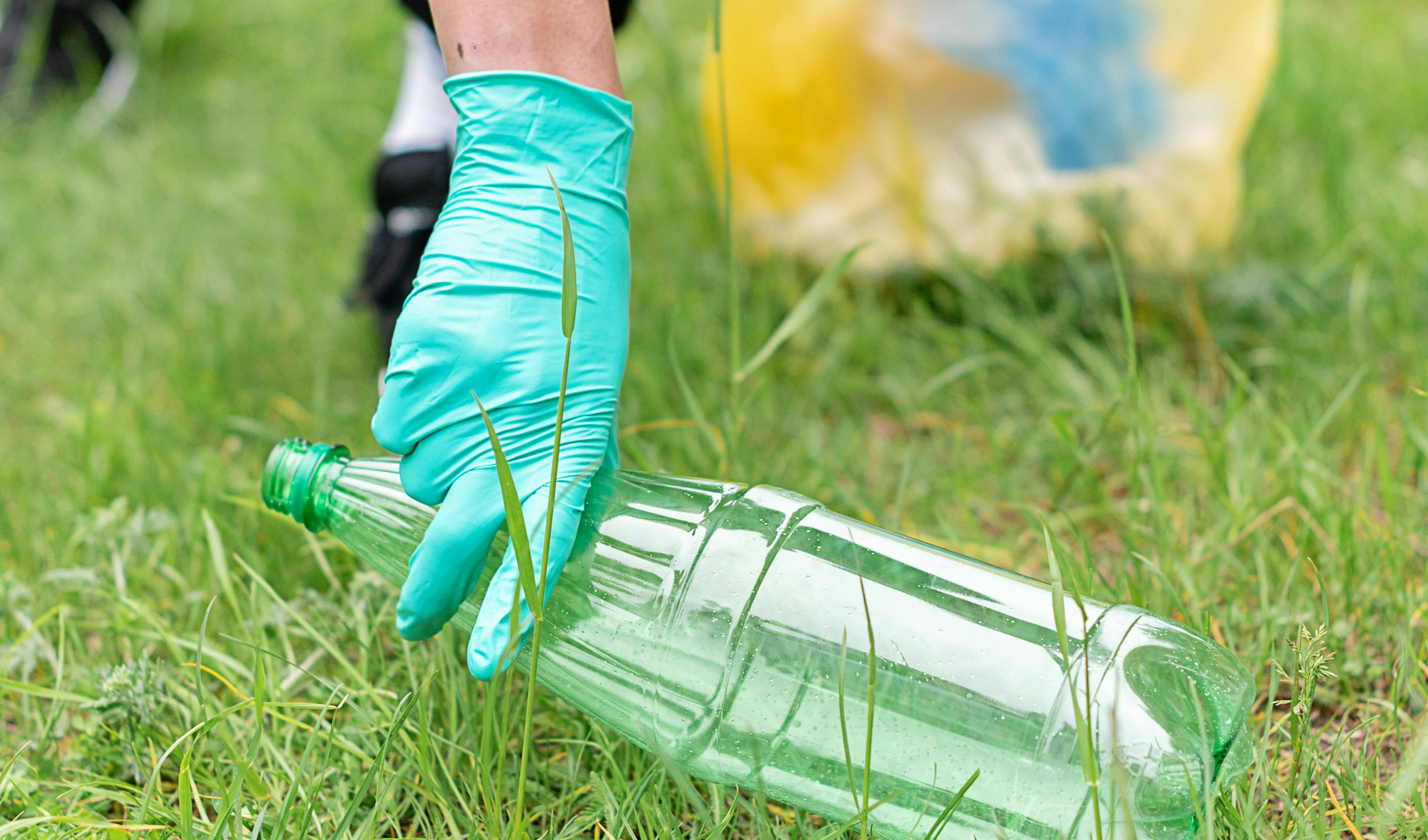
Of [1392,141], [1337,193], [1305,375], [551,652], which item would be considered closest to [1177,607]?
[551,652]

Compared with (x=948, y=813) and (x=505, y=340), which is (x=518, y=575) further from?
(x=948, y=813)

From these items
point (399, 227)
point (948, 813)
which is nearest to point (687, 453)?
point (948, 813)

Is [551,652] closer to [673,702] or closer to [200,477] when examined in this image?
[673,702]

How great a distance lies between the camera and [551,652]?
1119mm

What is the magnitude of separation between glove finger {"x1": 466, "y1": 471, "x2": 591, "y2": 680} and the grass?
0.24 ft

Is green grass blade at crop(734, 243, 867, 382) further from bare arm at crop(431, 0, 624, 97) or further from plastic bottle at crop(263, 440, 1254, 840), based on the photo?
bare arm at crop(431, 0, 624, 97)

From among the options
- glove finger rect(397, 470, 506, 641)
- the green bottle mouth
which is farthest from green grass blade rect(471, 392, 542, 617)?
the green bottle mouth

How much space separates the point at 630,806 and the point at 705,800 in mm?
99

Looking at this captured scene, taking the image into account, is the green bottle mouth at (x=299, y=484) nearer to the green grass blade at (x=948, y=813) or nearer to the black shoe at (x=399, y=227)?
the green grass blade at (x=948, y=813)

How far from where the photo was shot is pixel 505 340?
1090mm

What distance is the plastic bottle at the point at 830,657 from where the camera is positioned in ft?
3.28

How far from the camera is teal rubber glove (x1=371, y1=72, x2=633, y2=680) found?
1056mm

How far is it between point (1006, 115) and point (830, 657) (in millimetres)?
1393

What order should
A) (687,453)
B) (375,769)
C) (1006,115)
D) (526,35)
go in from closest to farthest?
(375,769), (526,35), (687,453), (1006,115)
